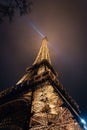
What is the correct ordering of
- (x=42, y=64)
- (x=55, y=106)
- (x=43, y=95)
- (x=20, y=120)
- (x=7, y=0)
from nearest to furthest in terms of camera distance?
(x=7, y=0) < (x=55, y=106) < (x=43, y=95) < (x=20, y=120) < (x=42, y=64)

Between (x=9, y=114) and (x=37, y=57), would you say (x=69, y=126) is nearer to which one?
(x=9, y=114)

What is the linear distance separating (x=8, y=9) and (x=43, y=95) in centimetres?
723

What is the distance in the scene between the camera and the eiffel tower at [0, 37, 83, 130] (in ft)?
33.6

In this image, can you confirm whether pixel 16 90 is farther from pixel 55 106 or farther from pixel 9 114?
pixel 55 106

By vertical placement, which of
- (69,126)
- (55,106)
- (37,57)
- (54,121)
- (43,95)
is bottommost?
(69,126)

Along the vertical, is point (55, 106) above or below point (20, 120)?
below

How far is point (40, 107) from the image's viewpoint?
41.9 feet

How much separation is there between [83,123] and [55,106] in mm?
2458

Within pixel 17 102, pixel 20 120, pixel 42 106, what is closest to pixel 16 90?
pixel 17 102

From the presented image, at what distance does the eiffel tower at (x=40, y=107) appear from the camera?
1023cm

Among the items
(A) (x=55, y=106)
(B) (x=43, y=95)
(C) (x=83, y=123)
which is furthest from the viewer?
(B) (x=43, y=95)

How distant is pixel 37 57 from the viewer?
3278 centimetres

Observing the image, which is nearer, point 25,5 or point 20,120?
point 25,5

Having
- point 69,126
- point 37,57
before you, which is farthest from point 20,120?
point 37,57
